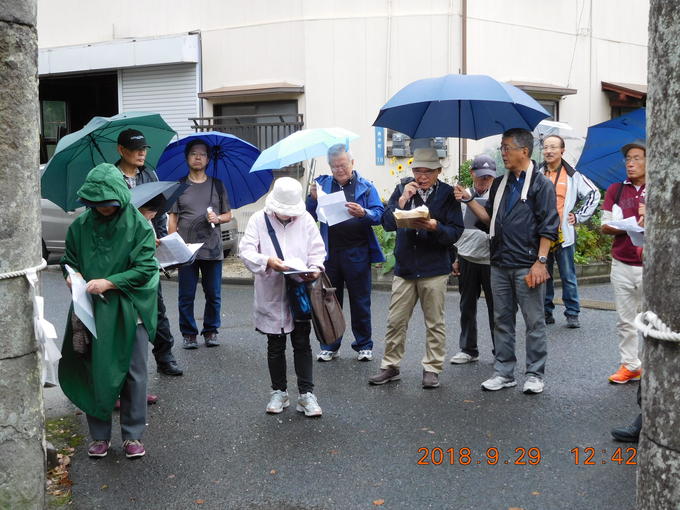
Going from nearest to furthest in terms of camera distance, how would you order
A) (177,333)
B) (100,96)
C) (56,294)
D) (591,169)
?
(591,169)
(177,333)
(56,294)
(100,96)

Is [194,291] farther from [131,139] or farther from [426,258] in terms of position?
[426,258]

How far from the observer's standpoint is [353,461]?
15.7 feet

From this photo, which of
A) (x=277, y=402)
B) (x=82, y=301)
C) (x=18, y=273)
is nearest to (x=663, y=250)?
(x=18, y=273)

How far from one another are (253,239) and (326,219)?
1.31 m

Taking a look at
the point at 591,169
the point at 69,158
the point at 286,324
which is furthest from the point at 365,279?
the point at 69,158

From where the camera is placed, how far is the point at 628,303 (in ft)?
19.9

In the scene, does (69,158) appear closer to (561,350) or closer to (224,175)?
(224,175)

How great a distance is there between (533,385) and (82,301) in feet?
11.3

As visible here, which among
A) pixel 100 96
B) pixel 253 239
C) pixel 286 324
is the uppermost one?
pixel 100 96

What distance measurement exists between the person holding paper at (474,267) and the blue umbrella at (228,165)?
2.27 metres

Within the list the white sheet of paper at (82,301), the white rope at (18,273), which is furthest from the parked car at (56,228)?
the white rope at (18,273)

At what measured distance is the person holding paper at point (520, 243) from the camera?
19.2ft

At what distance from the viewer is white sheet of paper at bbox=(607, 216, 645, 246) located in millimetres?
5473

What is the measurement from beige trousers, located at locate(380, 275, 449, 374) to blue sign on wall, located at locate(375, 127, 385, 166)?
26.8ft
